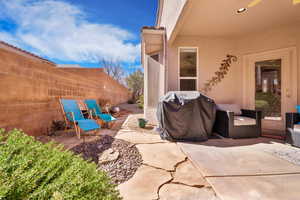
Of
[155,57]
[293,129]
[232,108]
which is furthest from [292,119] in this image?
[155,57]

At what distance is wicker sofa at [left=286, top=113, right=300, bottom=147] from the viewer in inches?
109

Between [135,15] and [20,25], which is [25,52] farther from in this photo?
[135,15]

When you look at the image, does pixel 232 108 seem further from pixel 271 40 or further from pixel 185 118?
pixel 271 40

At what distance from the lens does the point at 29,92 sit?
292 cm

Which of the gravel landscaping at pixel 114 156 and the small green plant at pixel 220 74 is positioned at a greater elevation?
the small green plant at pixel 220 74

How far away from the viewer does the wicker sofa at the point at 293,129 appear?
2757 mm

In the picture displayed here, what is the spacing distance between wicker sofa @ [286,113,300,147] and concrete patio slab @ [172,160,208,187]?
2.54 metres

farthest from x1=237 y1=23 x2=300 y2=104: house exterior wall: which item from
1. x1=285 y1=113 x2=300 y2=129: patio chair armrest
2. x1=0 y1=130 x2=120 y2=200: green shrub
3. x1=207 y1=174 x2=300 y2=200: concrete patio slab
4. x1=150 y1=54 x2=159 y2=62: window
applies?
x1=0 y1=130 x2=120 y2=200: green shrub

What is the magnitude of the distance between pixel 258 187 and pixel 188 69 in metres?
3.71

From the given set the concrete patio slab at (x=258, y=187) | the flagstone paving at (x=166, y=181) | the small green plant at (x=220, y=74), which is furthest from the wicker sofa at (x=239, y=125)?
the flagstone paving at (x=166, y=181)

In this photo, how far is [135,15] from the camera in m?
8.65

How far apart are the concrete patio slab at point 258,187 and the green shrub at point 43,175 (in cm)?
138

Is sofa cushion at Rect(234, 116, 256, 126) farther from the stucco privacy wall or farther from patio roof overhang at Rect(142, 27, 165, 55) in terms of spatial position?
the stucco privacy wall

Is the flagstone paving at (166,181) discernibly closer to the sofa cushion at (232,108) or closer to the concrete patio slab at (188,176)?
the concrete patio slab at (188,176)
